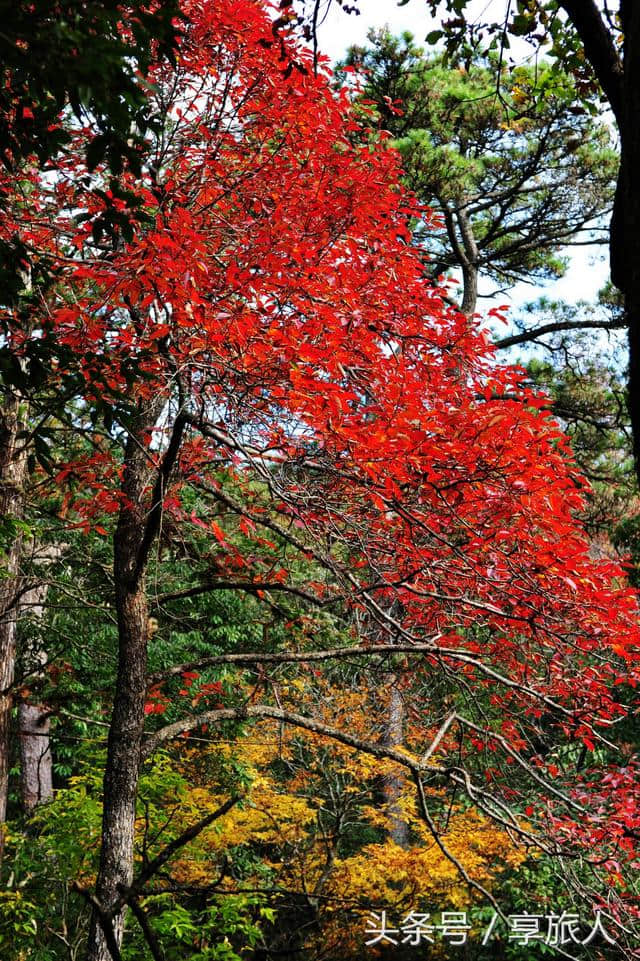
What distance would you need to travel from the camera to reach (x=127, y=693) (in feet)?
15.7

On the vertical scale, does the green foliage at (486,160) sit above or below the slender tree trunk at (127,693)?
above

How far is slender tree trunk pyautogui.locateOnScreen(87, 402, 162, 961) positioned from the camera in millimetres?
4449

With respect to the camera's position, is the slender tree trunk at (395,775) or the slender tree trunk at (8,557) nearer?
the slender tree trunk at (8,557)

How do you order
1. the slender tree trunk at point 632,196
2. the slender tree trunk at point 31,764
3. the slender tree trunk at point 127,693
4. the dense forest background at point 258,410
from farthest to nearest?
the slender tree trunk at point 31,764 → the slender tree trunk at point 127,693 → the dense forest background at point 258,410 → the slender tree trunk at point 632,196

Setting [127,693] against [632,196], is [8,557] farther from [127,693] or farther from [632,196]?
[632,196]

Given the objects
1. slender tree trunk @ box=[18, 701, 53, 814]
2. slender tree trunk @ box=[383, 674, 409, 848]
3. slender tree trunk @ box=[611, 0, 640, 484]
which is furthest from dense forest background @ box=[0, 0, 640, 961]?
slender tree trunk @ box=[18, 701, 53, 814]

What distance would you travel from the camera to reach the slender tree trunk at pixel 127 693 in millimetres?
4449

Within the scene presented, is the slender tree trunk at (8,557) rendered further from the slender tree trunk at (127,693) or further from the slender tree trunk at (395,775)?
the slender tree trunk at (395,775)

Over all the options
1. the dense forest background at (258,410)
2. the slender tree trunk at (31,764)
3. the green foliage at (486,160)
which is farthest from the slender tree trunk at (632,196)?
the slender tree trunk at (31,764)

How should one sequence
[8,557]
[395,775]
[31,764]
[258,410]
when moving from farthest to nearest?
[31,764], [395,775], [8,557], [258,410]

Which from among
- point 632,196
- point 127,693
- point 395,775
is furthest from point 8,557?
point 632,196

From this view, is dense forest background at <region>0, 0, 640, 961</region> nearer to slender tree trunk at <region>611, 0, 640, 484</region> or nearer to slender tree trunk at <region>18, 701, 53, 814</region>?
slender tree trunk at <region>611, 0, 640, 484</region>

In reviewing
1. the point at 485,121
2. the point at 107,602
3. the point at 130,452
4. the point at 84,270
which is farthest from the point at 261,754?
the point at 485,121

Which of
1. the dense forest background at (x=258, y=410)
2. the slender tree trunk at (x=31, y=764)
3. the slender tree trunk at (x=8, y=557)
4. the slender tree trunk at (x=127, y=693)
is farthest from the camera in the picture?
the slender tree trunk at (x=31, y=764)
